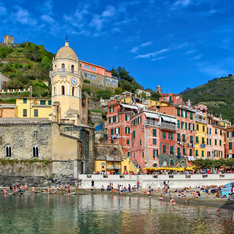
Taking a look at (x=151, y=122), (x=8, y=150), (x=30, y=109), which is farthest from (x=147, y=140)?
(x=30, y=109)

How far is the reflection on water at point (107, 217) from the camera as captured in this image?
2539 centimetres

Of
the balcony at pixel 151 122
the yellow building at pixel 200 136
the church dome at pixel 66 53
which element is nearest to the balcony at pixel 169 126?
the balcony at pixel 151 122

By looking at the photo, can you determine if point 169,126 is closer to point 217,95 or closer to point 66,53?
point 66,53

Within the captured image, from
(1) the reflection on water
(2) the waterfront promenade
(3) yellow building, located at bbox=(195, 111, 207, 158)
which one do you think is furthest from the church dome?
(1) the reflection on water

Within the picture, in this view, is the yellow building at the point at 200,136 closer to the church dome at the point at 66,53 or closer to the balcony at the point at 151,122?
the balcony at the point at 151,122

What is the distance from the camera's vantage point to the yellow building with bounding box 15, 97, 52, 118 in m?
62.0

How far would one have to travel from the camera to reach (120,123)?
62.5 m

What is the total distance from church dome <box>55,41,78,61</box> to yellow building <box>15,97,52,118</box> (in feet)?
33.6

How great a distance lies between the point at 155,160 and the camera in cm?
5406

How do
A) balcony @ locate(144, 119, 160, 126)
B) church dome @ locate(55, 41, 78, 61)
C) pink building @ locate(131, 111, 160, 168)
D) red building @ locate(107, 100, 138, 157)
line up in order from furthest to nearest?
red building @ locate(107, 100, 138, 157) → church dome @ locate(55, 41, 78, 61) → balcony @ locate(144, 119, 160, 126) → pink building @ locate(131, 111, 160, 168)

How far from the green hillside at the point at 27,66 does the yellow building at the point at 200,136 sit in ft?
119

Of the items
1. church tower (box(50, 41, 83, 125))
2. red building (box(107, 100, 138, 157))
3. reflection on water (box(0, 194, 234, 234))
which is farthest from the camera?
red building (box(107, 100, 138, 157))

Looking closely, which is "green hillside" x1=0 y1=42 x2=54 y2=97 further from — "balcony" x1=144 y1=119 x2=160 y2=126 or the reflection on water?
the reflection on water

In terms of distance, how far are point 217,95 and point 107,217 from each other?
131 meters
